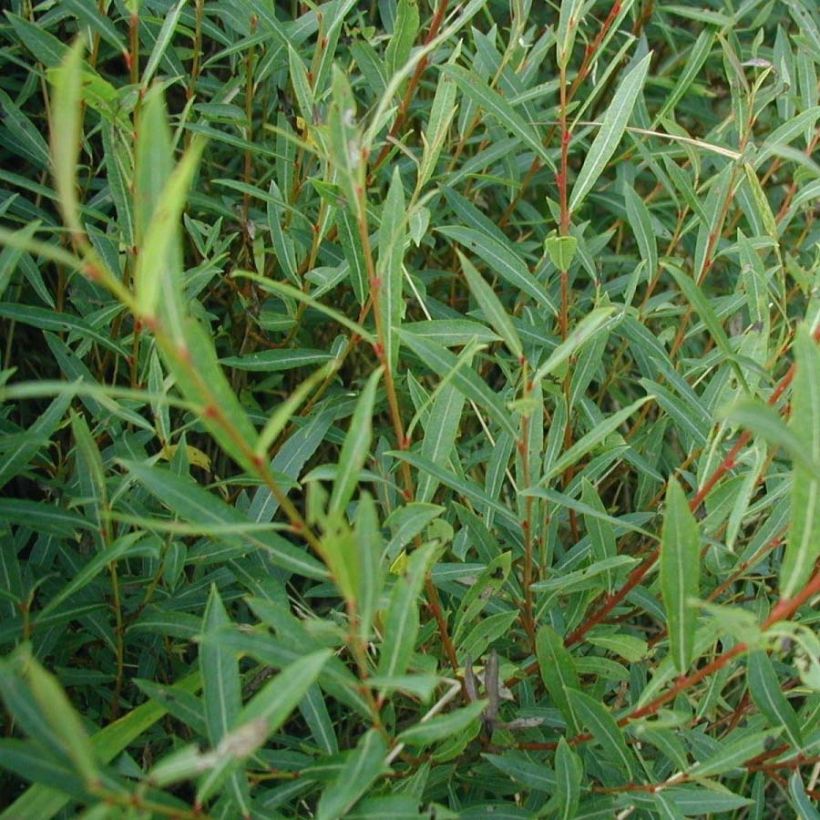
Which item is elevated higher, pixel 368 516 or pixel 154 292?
pixel 154 292

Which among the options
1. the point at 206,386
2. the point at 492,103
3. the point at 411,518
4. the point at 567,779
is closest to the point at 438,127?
the point at 492,103

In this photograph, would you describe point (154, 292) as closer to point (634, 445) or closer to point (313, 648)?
point (313, 648)

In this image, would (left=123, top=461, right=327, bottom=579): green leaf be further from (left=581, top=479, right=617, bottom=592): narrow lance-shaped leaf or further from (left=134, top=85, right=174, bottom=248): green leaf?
(left=581, top=479, right=617, bottom=592): narrow lance-shaped leaf

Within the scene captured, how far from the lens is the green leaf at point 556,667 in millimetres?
979

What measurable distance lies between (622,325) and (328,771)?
0.59m

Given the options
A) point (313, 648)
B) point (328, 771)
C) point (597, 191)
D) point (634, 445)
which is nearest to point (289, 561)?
point (313, 648)

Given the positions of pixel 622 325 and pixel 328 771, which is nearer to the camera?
pixel 328 771

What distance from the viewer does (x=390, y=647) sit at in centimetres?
80

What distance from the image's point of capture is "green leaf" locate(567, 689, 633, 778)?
3.11 ft

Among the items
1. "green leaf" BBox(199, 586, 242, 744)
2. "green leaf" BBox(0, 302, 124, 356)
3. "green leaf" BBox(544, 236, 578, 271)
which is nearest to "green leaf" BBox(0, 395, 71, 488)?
"green leaf" BBox(0, 302, 124, 356)

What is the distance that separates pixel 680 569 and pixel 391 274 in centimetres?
36

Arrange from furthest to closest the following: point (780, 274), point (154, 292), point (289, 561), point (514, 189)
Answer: point (514, 189) → point (780, 274) → point (289, 561) → point (154, 292)

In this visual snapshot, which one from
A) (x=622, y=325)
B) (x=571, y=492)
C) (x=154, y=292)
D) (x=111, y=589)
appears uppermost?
(x=154, y=292)

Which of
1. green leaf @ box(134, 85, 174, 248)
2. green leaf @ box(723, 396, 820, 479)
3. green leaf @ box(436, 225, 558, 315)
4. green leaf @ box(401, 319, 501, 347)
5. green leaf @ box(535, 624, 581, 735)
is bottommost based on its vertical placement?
→ green leaf @ box(535, 624, 581, 735)
